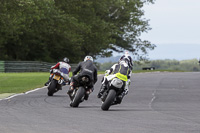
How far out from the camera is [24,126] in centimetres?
1045

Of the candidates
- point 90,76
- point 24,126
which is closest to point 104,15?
point 90,76

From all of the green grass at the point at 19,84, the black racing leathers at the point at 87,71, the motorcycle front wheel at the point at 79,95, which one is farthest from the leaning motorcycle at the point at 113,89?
the green grass at the point at 19,84

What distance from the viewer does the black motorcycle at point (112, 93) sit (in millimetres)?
14516

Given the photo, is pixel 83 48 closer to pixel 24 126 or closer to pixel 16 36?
pixel 16 36

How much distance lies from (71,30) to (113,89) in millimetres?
46005

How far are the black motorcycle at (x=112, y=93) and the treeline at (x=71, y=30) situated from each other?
3477 cm

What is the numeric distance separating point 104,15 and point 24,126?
61.5 metres

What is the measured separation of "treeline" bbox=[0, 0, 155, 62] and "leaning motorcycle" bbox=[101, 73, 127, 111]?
34.8m

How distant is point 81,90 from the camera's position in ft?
51.2

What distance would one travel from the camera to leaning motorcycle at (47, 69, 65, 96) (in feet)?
69.5

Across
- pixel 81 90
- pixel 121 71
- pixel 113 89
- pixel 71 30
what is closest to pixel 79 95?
pixel 81 90

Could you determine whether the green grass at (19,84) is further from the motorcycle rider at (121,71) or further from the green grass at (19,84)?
the motorcycle rider at (121,71)

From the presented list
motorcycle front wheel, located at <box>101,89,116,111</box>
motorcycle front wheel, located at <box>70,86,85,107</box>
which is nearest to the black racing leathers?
motorcycle front wheel, located at <box>70,86,85,107</box>

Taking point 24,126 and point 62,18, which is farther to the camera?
point 62,18
